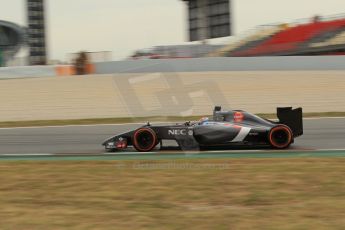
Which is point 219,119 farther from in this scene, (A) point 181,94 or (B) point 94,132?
(A) point 181,94

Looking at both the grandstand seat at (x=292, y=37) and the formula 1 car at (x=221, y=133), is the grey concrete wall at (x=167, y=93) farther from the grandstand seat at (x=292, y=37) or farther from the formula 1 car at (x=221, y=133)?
the grandstand seat at (x=292, y=37)

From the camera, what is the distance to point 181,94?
18.5 metres

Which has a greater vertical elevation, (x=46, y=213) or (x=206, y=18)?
(x=206, y=18)

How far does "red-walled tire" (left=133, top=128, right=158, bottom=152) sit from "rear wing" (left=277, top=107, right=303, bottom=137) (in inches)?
95.0

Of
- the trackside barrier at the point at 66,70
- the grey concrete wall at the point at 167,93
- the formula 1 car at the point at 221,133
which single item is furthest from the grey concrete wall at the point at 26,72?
the formula 1 car at the point at 221,133

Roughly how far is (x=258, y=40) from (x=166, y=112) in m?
21.4

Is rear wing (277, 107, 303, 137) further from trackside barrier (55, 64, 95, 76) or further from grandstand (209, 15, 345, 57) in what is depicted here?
grandstand (209, 15, 345, 57)

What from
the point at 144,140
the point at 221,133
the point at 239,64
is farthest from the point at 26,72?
the point at 221,133

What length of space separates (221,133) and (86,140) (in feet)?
13.3

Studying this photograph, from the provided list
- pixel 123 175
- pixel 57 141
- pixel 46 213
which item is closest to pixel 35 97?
pixel 57 141

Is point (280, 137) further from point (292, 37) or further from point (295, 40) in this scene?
point (292, 37)

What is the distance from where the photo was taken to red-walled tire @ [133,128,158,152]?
895cm

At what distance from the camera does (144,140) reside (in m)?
9.03

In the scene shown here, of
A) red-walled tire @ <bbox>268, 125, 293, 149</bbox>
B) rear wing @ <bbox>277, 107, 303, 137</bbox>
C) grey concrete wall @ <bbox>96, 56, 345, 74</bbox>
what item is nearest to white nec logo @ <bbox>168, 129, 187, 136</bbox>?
red-walled tire @ <bbox>268, 125, 293, 149</bbox>
